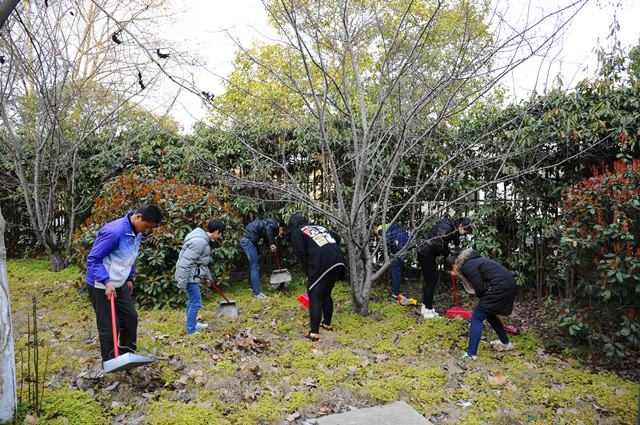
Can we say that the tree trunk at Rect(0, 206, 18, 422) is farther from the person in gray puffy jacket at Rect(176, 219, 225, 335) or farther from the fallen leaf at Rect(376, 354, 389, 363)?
the fallen leaf at Rect(376, 354, 389, 363)

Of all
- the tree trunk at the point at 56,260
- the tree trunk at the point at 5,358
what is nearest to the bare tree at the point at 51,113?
the tree trunk at the point at 56,260

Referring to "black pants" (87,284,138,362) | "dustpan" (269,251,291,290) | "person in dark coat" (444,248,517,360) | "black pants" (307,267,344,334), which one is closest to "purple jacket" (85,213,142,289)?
"black pants" (87,284,138,362)

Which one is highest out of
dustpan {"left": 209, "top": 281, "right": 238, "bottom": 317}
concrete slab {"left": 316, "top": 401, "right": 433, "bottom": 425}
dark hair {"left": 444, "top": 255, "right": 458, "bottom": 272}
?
dark hair {"left": 444, "top": 255, "right": 458, "bottom": 272}

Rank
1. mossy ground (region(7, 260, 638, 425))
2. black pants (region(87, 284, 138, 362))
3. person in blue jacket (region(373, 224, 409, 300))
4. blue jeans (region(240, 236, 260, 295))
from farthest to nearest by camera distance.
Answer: blue jeans (region(240, 236, 260, 295)), person in blue jacket (region(373, 224, 409, 300)), black pants (region(87, 284, 138, 362)), mossy ground (region(7, 260, 638, 425))

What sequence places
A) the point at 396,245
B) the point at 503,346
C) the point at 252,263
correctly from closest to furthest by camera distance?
the point at 503,346 → the point at 396,245 → the point at 252,263

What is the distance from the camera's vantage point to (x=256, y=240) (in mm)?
7211

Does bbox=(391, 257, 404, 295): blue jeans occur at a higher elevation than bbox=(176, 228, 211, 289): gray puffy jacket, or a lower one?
lower

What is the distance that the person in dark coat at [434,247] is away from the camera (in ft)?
19.5

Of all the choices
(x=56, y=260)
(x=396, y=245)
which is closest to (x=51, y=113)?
(x=56, y=260)

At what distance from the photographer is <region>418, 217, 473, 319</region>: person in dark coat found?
5957 millimetres

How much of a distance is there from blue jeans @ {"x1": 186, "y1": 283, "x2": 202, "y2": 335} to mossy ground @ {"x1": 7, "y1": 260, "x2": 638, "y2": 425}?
141mm

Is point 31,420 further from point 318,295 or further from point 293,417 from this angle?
point 318,295

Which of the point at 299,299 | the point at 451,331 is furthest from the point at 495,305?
the point at 299,299

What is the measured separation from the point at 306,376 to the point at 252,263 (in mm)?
3247
